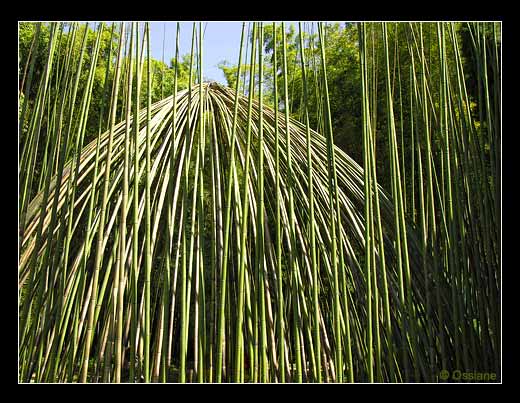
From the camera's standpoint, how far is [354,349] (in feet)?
5.08

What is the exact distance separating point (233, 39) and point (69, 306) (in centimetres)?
119

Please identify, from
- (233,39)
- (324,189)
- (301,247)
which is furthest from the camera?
A: (233,39)

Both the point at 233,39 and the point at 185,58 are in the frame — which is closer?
the point at 233,39

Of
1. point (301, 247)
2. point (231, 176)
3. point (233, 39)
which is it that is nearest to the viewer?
point (231, 176)

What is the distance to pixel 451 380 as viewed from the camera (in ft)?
4.31
